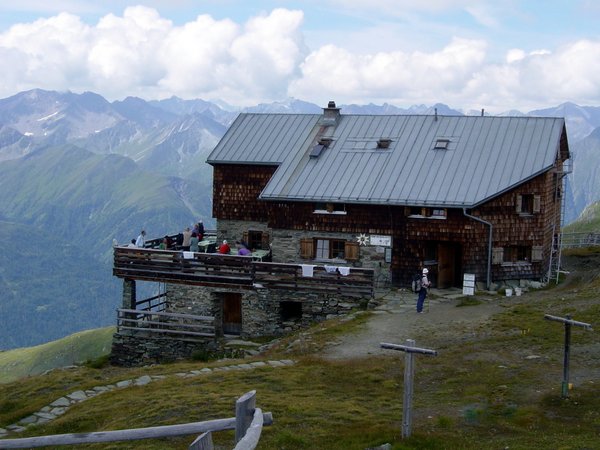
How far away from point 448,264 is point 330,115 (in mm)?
12151

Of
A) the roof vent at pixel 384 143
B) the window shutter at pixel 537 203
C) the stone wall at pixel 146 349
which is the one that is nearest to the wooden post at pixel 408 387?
the stone wall at pixel 146 349

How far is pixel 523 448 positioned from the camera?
15859 millimetres

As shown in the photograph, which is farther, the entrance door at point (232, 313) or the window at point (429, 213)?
the entrance door at point (232, 313)

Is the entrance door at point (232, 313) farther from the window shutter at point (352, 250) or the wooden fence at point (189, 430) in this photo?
the wooden fence at point (189, 430)

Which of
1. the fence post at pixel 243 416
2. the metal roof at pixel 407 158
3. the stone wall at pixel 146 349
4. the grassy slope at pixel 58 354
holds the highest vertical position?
the metal roof at pixel 407 158

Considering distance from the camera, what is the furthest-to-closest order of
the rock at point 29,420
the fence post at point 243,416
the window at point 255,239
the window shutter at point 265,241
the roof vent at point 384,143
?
the window at point 255,239 → the window shutter at point 265,241 → the roof vent at point 384,143 → the rock at point 29,420 → the fence post at point 243,416

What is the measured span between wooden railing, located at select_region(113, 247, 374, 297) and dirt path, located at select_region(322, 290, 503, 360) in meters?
2.03

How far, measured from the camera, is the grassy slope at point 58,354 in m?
105

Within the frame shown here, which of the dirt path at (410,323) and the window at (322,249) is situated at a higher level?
the window at (322,249)

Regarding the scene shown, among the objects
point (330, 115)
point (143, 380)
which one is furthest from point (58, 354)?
point (143, 380)

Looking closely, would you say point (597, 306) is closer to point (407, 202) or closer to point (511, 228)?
point (511, 228)

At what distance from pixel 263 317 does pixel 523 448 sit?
22.2m

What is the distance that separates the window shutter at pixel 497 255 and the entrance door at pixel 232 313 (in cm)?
1271

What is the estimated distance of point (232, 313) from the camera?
38844 mm
